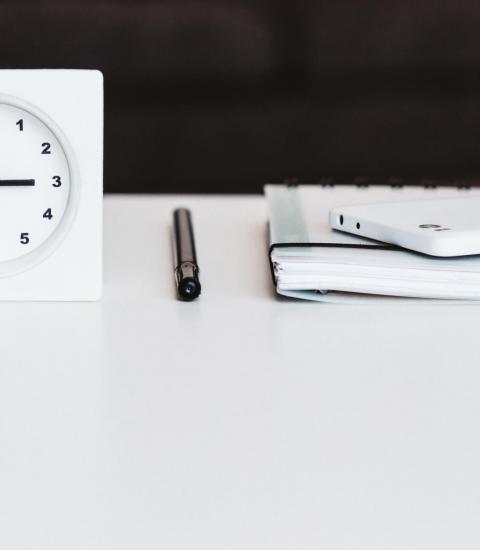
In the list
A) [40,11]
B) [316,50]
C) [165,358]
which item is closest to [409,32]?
[316,50]

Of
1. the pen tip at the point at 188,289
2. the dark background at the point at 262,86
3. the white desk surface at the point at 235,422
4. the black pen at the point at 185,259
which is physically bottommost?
the white desk surface at the point at 235,422

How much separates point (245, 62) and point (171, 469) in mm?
1606

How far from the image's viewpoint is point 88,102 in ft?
2.19

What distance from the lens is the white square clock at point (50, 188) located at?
667 mm

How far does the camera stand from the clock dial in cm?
68

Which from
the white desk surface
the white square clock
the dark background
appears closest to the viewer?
the white desk surface

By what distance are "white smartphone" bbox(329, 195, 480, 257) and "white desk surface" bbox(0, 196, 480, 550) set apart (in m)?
0.05

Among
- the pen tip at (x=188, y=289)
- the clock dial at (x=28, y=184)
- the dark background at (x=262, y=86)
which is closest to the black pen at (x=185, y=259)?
the pen tip at (x=188, y=289)

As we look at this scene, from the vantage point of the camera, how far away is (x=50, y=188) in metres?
0.68

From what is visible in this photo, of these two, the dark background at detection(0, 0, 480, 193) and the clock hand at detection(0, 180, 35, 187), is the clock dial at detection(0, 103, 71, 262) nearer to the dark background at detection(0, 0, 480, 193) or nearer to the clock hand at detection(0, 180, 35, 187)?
the clock hand at detection(0, 180, 35, 187)

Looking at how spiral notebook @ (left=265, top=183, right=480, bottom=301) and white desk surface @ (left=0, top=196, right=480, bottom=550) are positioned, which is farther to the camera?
spiral notebook @ (left=265, top=183, right=480, bottom=301)

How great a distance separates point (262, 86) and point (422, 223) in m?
1.29

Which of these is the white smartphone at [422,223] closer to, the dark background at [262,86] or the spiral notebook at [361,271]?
the spiral notebook at [361,271]

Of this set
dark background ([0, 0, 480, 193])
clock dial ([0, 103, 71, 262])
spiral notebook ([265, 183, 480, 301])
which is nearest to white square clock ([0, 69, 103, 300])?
clock dial ([0, 103, 71, 262])
